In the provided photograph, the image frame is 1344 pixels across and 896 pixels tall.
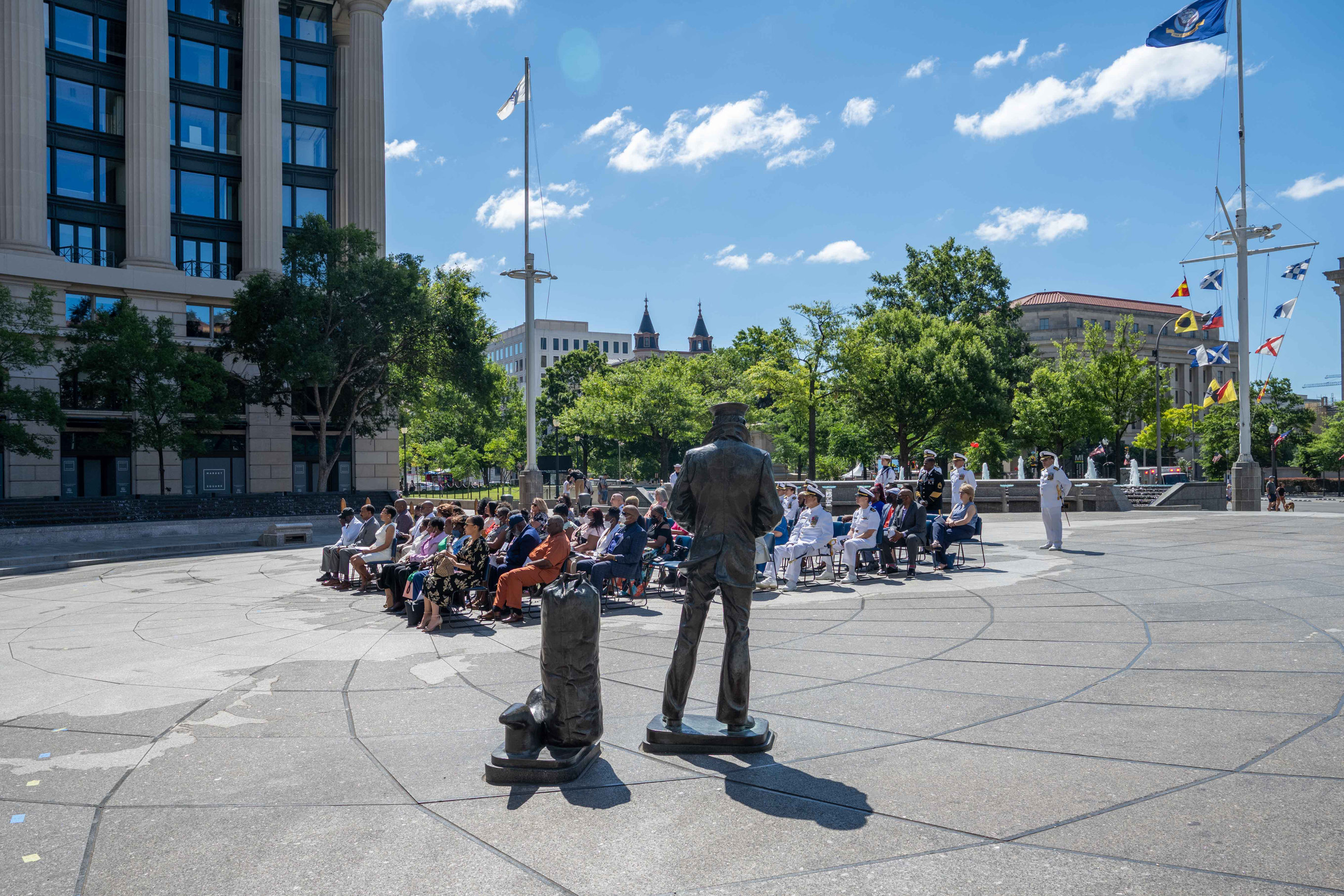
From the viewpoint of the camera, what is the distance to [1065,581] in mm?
12000

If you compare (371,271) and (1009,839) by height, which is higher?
(371,271)

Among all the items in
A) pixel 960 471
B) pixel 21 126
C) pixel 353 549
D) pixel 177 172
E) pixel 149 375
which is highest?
pixel 21 126

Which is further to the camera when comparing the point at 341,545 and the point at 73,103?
the point at 73,103

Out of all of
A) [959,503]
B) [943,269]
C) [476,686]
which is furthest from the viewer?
[943,269]

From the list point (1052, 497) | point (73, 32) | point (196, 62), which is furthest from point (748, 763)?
point (73, 32)

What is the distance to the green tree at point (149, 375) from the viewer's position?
29.3 metres

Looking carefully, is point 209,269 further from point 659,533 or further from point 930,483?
point 930,483

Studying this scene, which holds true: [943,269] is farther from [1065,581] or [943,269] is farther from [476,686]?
[476,686]

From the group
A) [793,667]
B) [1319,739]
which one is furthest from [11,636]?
[1319,739]

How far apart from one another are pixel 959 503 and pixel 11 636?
1329 cm

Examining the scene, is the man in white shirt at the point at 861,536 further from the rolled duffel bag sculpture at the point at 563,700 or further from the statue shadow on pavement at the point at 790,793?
the rolled duffel bag sculpture at the point at 563,700

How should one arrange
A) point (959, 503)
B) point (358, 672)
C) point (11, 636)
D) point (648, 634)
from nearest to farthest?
point (358, 672)
point (648, 634)
point (11, 636)
point (959, 503)

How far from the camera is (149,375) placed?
29828 mm

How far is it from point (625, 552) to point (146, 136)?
35.7 m
